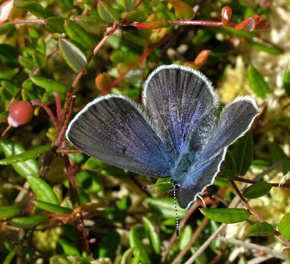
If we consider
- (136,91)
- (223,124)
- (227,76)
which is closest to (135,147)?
(223,124)

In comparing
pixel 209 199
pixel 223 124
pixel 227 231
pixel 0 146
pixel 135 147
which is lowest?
pixel 227 231

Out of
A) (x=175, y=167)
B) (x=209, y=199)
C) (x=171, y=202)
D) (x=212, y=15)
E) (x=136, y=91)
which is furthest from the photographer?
(x=212, y=15)

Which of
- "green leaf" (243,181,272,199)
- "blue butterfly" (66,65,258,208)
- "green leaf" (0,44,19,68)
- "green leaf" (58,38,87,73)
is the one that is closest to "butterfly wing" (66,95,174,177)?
"blue butterfly" (66,65,258,208)

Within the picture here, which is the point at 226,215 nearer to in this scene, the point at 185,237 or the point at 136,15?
the point at 185,237

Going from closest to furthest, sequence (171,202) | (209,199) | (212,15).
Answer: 1. (209,199)
2. (171,202)
3. (212,15)

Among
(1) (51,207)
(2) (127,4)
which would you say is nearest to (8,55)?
(2) (127,4)

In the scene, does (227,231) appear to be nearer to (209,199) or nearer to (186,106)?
(209,199)

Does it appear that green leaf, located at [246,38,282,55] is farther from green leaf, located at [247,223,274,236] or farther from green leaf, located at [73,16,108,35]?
green leaf, located at [247,223,274,236]
